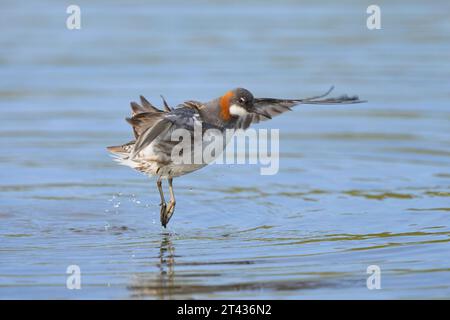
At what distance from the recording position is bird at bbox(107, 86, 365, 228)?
10.3m

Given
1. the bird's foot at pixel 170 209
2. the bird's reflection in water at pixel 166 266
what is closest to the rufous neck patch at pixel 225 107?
the bird's foot at pixel 170 209

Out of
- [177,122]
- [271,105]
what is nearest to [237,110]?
[271,105]

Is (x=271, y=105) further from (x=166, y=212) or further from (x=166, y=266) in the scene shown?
(x=166, y=266)

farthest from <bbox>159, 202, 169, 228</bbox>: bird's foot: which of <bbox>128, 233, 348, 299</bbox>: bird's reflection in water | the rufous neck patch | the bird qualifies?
<bbox>128, 233, 348, 299</bbox>: bird's reflection in water

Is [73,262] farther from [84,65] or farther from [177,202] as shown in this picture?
[84,65]

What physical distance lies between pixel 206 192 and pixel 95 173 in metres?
1.77

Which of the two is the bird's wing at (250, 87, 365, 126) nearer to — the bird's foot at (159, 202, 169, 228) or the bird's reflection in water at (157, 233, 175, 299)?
the bird's foot at (159, 202, 169, 228)

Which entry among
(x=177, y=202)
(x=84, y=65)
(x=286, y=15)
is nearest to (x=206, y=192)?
(x=177, y=202)

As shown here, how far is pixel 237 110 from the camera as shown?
11133 millimetres

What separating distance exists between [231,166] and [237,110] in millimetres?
3380

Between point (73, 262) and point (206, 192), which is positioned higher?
point (206, 192)

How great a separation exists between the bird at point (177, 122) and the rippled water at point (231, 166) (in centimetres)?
75
